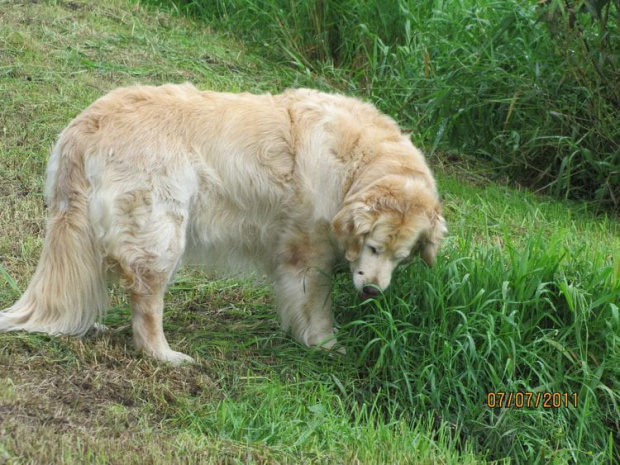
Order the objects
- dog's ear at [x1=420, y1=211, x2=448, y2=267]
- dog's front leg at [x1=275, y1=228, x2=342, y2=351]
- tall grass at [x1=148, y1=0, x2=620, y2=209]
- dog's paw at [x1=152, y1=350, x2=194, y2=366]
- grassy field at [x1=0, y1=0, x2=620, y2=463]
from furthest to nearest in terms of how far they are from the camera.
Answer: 1. tall grass at [x1=148, y1=0, x2=620, y2=209]
2. dog's front leg at [x1=275, y1=228, x2=342, y2=351]
3. dog's ear at [x1=420, y1=211, x2=448, y2=267]
4. dog's paw at [x1=152, y1=350, x2=194, y2=366]
5. grassy field at [x1=0, y1=0, x2=620, y2=463]

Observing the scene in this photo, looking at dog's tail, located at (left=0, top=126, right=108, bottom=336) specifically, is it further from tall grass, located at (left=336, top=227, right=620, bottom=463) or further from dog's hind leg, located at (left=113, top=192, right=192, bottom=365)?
tall grass, located at (left=336, top=227, right=620, bottom=463)

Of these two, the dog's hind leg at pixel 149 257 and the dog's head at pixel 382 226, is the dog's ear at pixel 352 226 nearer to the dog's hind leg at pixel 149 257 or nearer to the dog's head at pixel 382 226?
the dog's head at pixel 382 226

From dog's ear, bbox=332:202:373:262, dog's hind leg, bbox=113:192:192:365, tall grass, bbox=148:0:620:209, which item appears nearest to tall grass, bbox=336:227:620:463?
dog's ear, bbox=332:202:373:262

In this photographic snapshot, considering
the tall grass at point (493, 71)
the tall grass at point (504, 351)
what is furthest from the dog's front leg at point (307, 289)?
the tall grass at point (493, 71)

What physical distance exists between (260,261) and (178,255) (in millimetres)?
654

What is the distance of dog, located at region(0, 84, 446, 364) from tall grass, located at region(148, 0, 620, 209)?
8.09 ft

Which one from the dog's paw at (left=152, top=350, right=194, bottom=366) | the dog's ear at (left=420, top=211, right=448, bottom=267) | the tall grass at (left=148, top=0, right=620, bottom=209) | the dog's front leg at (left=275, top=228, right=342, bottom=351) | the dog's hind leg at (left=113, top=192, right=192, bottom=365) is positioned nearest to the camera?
the dog's hind leg at (left=113, top=192, right=192, bottom=365)

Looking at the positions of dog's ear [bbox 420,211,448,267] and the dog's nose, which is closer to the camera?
the dog's nose

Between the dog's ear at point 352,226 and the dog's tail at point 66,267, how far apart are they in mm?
1223

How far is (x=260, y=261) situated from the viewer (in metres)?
5.37

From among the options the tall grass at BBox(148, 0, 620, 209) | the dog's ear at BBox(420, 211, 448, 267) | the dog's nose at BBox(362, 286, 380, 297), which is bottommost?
the tall grass at BBox(148, 0, 620, 209)
